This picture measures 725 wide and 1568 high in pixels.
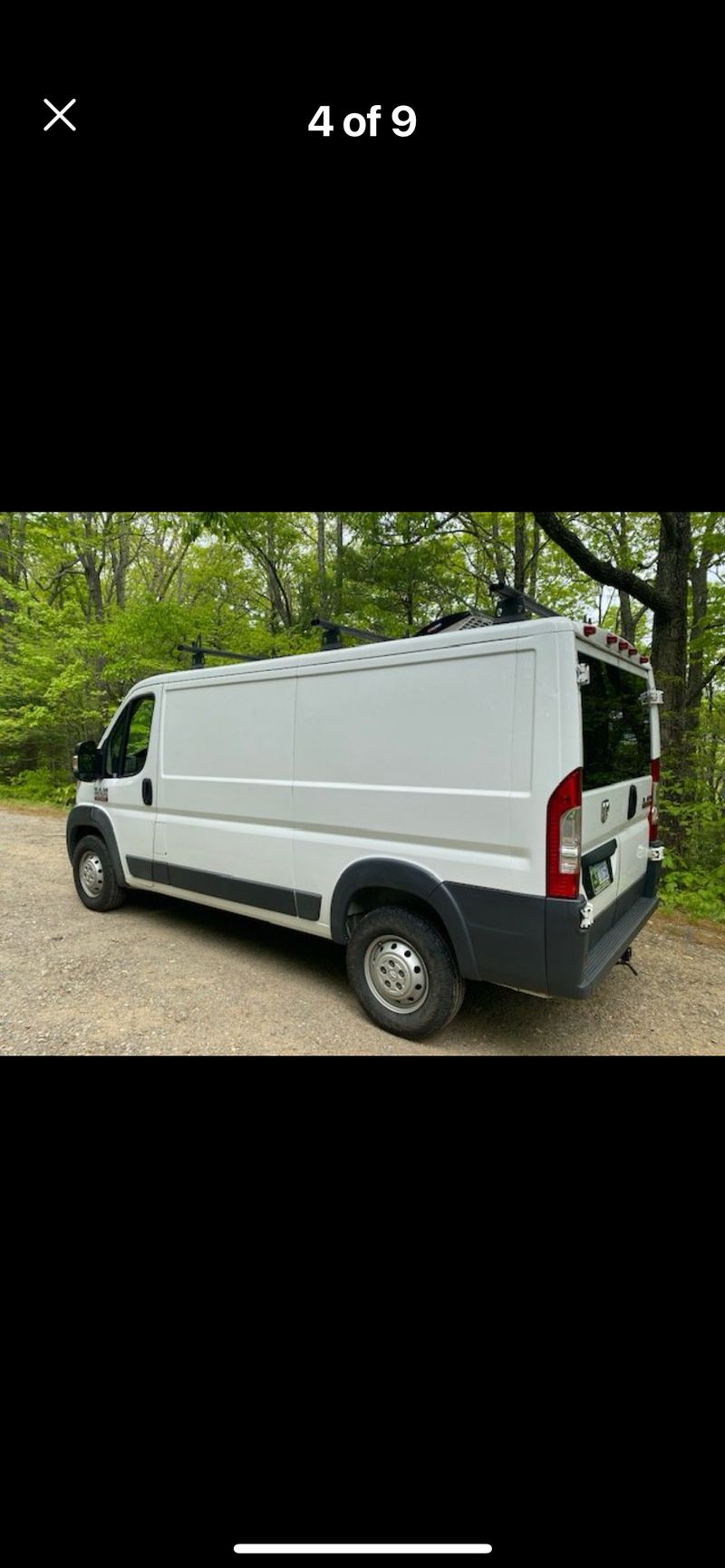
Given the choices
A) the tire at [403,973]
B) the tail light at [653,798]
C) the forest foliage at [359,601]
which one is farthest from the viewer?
the forest foliage at [359,601]

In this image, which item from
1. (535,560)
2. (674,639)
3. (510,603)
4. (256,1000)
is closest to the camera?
(510,603)

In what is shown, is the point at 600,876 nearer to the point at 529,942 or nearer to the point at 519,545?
the point at 529,942

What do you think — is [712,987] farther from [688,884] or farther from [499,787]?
[499,787]

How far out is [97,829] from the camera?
17.2ft

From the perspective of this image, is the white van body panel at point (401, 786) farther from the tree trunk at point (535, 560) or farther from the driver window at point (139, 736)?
the tree trunk at point (535, 560)

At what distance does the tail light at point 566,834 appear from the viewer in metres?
2.60

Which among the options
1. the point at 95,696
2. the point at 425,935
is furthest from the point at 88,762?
the point at 95,696

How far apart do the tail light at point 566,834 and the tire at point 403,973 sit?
0.75 meters

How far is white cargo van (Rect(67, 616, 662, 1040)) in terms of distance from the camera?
104 inches

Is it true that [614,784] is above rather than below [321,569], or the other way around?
below

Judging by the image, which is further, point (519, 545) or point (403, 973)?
point (519, 545)

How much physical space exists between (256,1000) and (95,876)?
2.48 metres

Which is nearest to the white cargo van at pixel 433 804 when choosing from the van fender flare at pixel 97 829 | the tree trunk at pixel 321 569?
the van fender flare at pixel 97 829

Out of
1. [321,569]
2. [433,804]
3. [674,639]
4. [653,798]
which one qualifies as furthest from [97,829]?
[321,569]
